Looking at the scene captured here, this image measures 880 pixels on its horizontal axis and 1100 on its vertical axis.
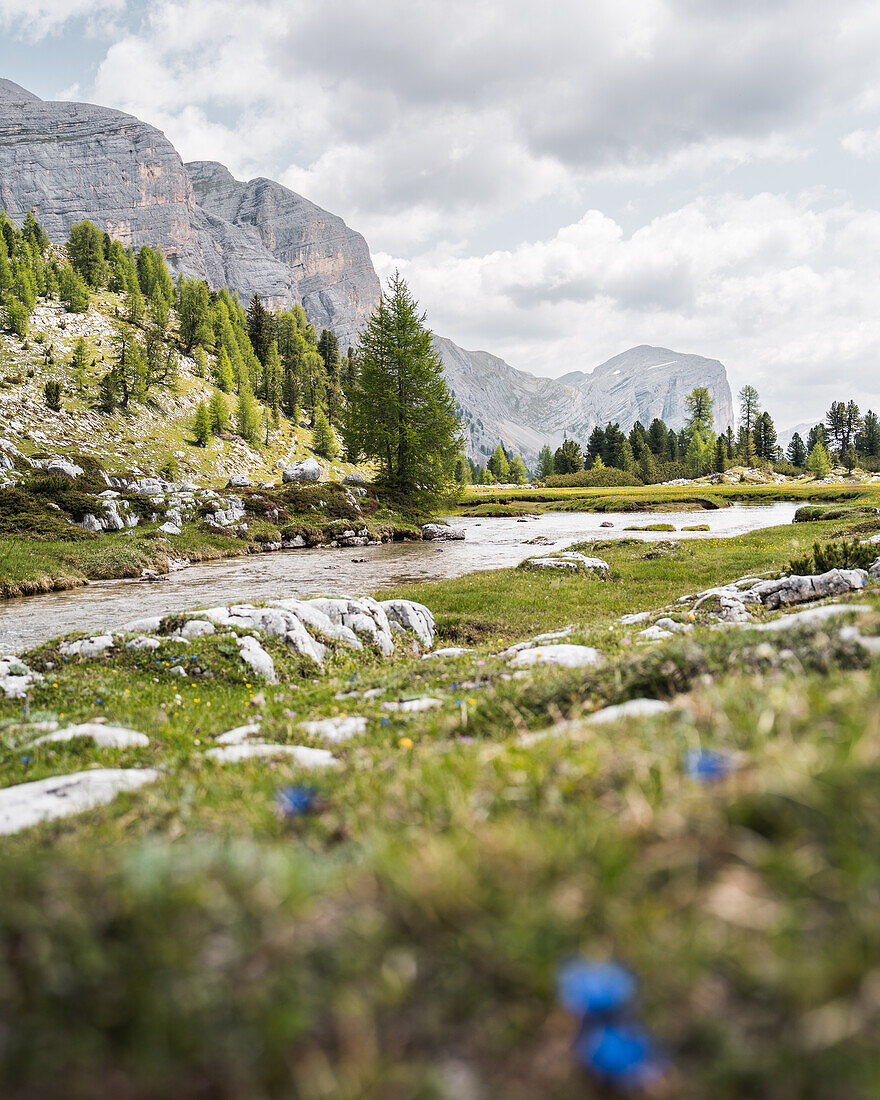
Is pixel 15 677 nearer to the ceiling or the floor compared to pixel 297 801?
nearer to the floor

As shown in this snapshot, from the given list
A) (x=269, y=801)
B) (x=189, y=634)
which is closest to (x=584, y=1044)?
(x=269, y=801)

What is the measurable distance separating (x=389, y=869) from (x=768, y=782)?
1356 mm

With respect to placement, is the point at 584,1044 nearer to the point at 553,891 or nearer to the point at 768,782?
the point at 553,891

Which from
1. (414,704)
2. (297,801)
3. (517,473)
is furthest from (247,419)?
(517,473)

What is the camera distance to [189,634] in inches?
443

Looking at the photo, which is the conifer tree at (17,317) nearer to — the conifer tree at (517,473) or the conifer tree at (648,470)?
the conifer tree at (648,470)

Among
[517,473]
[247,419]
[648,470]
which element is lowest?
[648,470]

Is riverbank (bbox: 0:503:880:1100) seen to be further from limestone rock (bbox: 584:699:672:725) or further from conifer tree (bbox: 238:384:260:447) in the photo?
conifer tree (bbox: 238:384:260:447)

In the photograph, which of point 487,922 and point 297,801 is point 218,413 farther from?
point 487,922

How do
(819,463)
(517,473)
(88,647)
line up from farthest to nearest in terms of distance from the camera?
(517,473)
(819,463)
(88,647)

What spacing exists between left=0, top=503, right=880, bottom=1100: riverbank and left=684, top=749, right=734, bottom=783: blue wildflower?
0.13 ft

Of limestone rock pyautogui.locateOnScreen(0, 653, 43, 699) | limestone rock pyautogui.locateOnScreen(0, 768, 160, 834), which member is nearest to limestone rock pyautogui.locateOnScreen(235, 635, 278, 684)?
limestone rock pyautogui.locateOnScreen(0, 653, 43, 699)

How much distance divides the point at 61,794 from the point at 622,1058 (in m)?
4.87

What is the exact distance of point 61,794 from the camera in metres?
4.54
